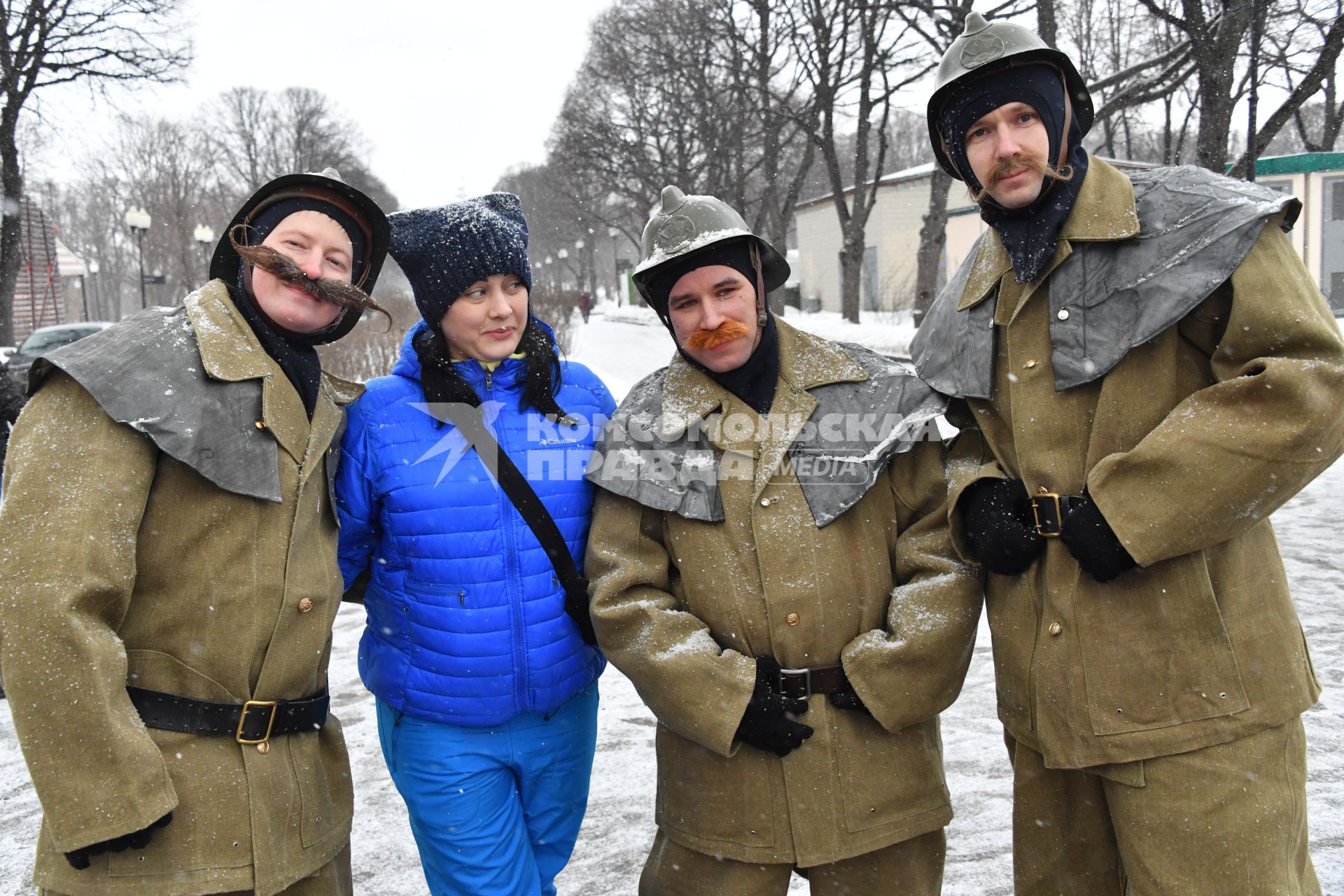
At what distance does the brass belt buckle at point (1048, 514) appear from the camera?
2090 millimetres

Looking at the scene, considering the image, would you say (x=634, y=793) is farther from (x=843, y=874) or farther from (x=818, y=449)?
(x=818, y=449)

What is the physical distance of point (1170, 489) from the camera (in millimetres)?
1908

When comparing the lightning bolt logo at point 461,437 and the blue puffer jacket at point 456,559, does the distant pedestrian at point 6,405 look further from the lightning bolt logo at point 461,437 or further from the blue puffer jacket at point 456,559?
the lightning bolt logo at point 461,437

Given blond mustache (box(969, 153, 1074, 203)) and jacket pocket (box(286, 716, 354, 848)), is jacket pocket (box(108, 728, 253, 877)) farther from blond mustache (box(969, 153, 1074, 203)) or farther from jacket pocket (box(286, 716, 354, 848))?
blond mustache (box(969, 153, 1074, 203))

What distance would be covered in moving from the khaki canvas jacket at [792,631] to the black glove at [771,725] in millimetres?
32

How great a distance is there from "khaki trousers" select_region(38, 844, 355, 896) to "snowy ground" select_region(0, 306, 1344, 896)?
3.22ft

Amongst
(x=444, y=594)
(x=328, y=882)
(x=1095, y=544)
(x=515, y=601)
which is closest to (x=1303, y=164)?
(x=1095, y=544)

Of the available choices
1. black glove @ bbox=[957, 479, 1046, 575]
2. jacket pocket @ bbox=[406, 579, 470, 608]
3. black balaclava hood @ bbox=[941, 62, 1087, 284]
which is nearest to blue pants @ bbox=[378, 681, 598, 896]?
jacket pocket @ bbox=[406, 579, 470, 608]

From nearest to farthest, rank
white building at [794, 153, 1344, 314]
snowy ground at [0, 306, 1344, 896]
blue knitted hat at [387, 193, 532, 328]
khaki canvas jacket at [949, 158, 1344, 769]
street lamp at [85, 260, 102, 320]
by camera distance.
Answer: khaki canvas jacket at [949, 158, 1344, 769] < blue knitted hat at [387, 193, 532, 328] < snowy ground at [0, 306, 1344, 896] < white building at [794, 153, 1344, 314] < street lamp at [85, 260, 102, 320]

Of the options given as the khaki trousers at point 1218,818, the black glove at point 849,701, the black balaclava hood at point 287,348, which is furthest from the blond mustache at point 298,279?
the khaki trousers at point 1218,818

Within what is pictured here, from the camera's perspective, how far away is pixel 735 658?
90.5 inches

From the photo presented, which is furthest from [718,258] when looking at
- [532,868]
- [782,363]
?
[532,868]

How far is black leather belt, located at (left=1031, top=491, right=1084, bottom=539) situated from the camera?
2084mm

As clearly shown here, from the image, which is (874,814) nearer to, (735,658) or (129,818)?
(735,658)
